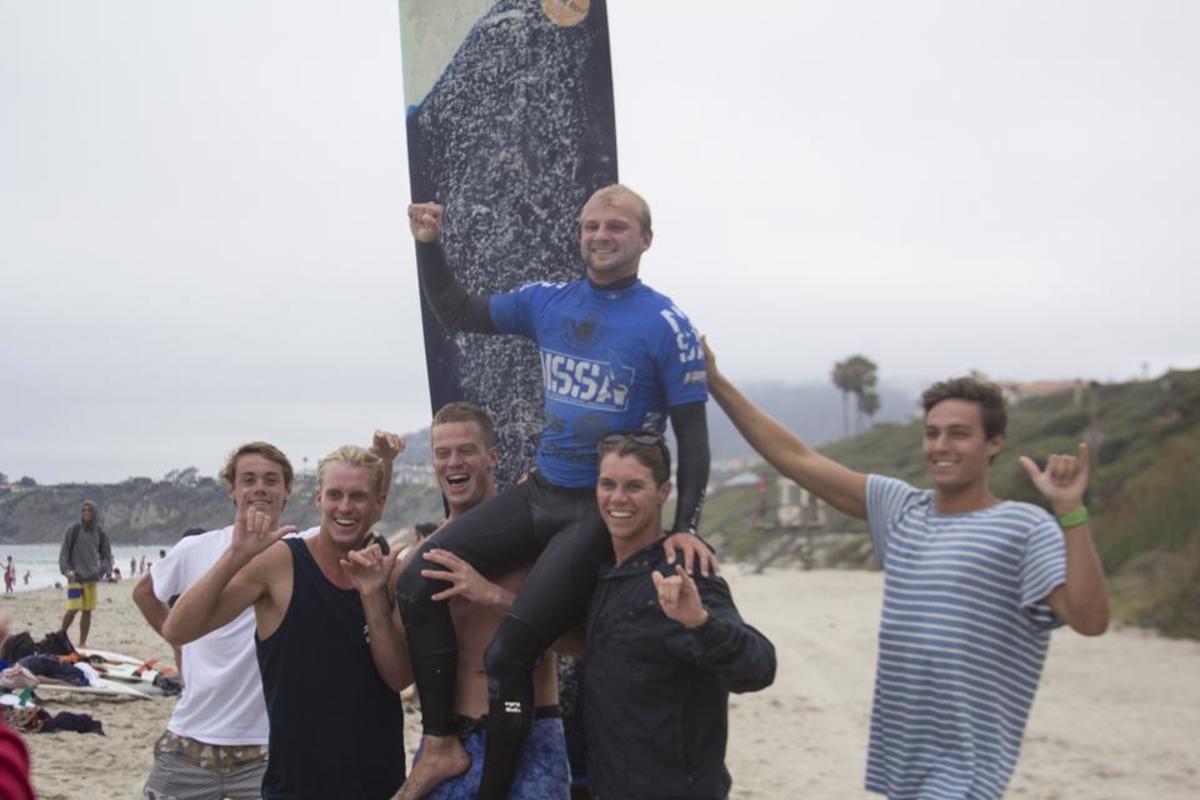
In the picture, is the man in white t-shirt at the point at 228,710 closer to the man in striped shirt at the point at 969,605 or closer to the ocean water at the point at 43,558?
the ocean water at the point at 43,558

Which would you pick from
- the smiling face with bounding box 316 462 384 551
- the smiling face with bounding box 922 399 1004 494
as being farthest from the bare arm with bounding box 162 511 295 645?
the smiling face with bounding box 922 399 1004 494

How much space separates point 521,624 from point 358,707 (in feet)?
1.81

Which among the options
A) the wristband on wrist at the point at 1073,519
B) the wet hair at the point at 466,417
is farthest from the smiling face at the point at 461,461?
the wristband on wrist at the point at 1073,519

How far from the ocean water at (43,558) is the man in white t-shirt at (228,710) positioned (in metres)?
1.79

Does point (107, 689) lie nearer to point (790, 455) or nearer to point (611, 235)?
point (611, 235)

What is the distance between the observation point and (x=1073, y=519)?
2.61 metres

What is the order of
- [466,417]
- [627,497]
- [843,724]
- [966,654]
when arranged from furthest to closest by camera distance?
[843,724] < [466,417] < [627,497] < [966,654]

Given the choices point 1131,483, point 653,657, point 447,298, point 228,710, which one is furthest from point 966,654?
point 1131,483

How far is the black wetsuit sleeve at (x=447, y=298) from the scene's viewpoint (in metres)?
3.68

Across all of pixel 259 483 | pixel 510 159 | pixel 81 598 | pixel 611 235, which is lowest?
pixel 81 598

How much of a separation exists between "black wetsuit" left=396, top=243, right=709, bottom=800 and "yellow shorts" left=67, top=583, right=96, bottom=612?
666 centimetres

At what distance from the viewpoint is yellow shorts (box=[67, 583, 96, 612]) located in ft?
29.5

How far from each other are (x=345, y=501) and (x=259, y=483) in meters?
0.74

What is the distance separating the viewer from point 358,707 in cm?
327
